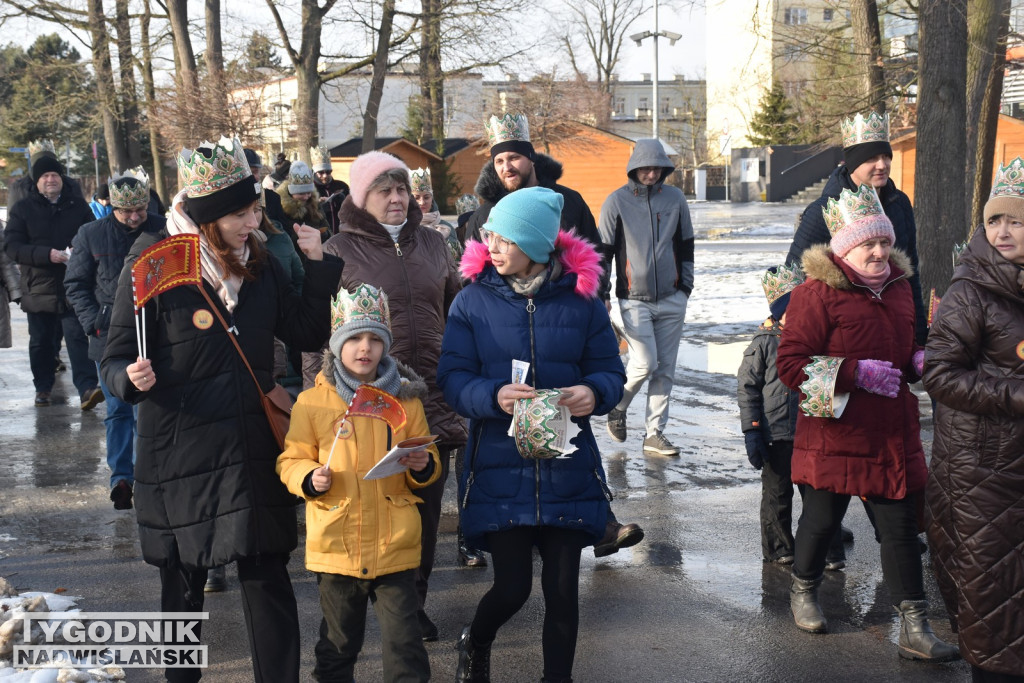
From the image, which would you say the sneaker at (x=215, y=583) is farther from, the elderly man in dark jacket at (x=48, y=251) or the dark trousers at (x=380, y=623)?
the elderly man in dark jacket at (x=48, y=251)

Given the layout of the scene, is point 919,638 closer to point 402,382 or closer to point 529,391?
point 529,391

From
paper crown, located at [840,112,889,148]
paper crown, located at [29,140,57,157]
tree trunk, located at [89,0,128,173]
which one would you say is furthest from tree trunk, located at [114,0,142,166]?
paper crown, located at [840,112,889,148]

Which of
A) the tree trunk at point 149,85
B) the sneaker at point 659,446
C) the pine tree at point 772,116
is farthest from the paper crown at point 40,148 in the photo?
the pine tree at point 772,116

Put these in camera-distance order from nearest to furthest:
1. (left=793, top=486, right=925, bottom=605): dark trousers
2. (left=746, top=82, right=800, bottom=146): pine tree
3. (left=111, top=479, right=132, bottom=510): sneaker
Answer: (left=793, top=486, right=925, bottom=605): dark trousers
(left=111, top=479, right=132, bottom=510): sneaker
(left=746, top=82, right=800, bottom=146): pine tree

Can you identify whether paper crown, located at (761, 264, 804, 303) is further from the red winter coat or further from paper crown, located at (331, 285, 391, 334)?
paper crown, located at (331, 285, 391, 334)

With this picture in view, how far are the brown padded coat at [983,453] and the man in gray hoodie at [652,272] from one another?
4431 millimetres

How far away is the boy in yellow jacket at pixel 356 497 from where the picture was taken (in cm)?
403

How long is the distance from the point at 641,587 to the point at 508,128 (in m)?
2.74

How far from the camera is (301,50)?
24.9 meters

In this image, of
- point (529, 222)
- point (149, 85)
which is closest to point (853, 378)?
point (529, 222)

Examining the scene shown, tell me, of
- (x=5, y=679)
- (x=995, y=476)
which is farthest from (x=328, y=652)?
(x=995, y=476)

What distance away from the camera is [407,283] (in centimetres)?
519

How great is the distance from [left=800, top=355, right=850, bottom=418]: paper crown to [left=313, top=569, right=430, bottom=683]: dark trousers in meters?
1.87

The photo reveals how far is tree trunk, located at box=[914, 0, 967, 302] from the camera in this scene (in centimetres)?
1102
